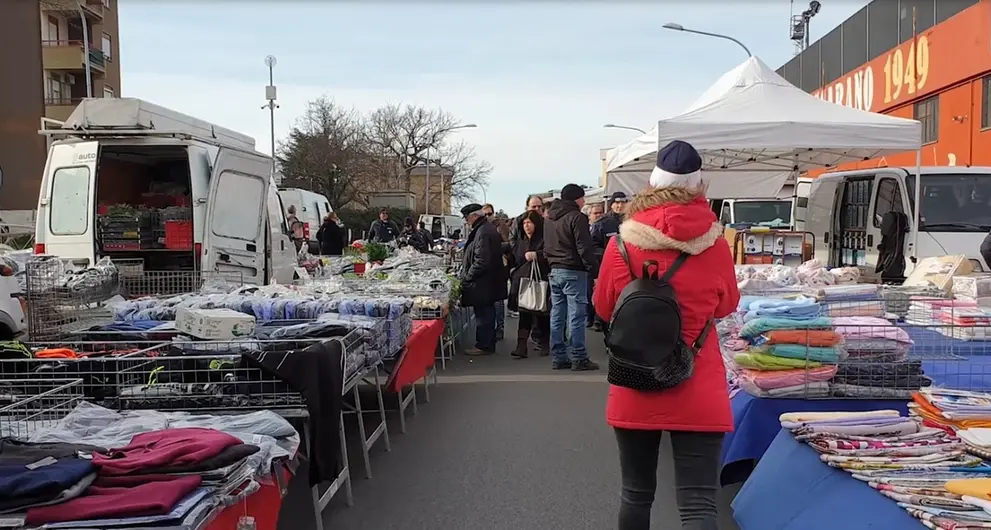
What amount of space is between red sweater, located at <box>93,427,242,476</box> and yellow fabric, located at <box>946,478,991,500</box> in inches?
95.7

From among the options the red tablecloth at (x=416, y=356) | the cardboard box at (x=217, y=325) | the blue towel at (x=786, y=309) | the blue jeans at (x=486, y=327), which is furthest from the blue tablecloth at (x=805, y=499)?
the blue jeans at (x=486, y=327)

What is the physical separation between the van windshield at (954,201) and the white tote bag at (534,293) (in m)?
4.59

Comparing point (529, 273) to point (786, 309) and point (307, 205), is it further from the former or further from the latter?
point (307, 205)

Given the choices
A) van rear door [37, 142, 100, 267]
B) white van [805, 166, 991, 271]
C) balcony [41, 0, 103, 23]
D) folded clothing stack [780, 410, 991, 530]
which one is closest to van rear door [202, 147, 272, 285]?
van rear door [37, 142, 100, 267]

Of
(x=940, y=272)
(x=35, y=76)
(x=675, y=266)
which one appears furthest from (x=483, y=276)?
(x=35, y=76)

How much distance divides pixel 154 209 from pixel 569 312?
549 cm

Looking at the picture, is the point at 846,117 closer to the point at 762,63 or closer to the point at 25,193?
the point at 762,63

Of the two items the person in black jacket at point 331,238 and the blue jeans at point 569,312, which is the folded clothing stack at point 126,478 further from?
the person in black jacket at point 331,238

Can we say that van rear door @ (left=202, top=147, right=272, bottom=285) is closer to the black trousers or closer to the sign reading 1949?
the black trousers

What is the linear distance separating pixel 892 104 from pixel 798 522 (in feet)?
65.1

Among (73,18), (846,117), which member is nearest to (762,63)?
(846,117)

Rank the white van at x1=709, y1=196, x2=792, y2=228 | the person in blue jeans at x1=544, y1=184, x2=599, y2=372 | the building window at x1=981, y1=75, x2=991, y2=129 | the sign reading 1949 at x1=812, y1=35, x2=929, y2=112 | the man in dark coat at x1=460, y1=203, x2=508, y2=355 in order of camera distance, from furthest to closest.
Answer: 1. the sign reading 1949 at x1=812, y1=35, x2=929, y2=112
2. the white van at x1=709, y1=196, x2=792, y2=228
3. the building window at x1=981, y1=75, x2=991, y2=129
4. the man in dark coat at x1=460, y1=203, x2=508, y2=355
5. the person in blue jeans at x1=544, y1=184, x2=599, y2=372

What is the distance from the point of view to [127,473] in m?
2.59

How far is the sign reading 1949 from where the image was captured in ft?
59.8
